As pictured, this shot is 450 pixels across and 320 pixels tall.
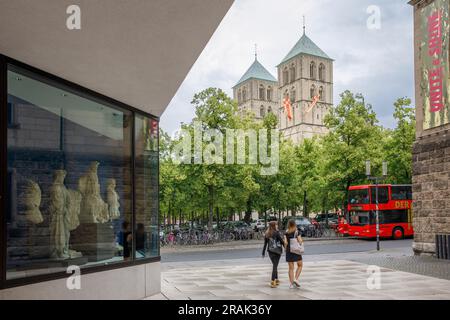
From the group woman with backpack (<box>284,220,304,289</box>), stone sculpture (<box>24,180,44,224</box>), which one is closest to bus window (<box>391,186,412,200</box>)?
woman with backpack (<box>284,220,304,289</box>)

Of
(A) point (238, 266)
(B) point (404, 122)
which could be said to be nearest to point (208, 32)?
(A) point (238, 266)

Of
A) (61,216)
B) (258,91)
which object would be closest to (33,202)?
(61,216)

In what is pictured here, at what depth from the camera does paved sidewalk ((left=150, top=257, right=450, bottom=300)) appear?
10.9 metres

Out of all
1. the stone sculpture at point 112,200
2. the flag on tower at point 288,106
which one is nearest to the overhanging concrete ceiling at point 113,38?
the stone sculpture at point 112,200

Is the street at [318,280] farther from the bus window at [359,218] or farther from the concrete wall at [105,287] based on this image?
the bus window at [359,218]

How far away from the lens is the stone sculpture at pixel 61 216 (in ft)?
25.4

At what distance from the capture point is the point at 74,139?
8.45 m

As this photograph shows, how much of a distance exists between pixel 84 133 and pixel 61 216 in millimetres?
1626

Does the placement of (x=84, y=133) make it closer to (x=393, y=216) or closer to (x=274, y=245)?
(x=274, y=245)

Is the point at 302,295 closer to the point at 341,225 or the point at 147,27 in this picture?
the point at 147,27

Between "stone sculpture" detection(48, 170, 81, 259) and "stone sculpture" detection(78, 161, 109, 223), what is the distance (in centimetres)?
30

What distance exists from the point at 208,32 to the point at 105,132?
4.15m

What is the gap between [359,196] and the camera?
3241 centimetres

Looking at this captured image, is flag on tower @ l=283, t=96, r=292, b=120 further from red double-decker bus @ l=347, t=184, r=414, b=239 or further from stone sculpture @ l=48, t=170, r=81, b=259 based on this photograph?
stone sculpture @ l=48, t=170, r=81, b=259
